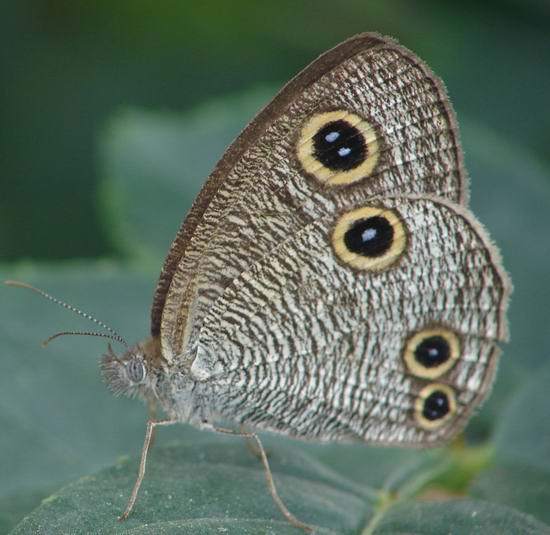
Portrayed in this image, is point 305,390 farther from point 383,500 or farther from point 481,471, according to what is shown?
point 481,471

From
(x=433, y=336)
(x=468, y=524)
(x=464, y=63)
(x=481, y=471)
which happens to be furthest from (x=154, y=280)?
(x=464, y=63)

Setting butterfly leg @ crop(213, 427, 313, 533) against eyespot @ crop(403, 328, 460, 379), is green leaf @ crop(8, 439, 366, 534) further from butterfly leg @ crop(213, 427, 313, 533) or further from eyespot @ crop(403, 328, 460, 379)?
eyespot @ crop(403, 328, 460, 379)

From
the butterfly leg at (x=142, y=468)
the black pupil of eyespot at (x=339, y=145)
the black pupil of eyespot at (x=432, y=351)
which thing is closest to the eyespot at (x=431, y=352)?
the black pupil of eyespot at (x=432, y=351)

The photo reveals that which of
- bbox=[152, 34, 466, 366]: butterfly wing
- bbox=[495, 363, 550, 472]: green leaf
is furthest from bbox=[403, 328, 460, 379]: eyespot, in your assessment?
bbox=[152, 34, 466, 366]: butterfly wing

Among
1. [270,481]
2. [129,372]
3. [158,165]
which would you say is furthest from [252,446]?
[158,165]

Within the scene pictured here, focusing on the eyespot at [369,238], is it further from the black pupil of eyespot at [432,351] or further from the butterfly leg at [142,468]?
the butterfly leg at [142,468]

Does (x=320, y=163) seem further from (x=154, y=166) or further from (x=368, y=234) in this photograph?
(x=154, y=166)

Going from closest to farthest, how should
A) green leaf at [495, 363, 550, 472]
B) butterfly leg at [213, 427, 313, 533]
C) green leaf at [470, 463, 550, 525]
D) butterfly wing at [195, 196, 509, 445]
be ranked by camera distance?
butterfly leg at [213, 427, 313, 533] → green leaf at [470, 463, 550, 525] → butterfly wing at [195, 196, 509, 445] → green leaf at [495, 363, 550, 472]
